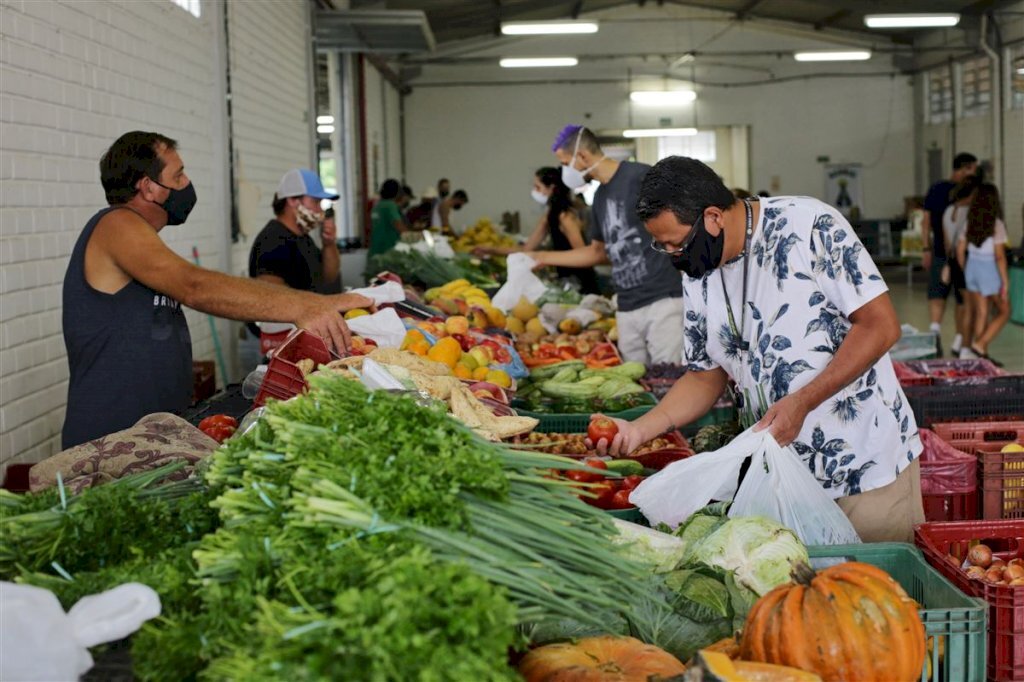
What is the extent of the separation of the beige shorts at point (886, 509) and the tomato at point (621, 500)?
564mm

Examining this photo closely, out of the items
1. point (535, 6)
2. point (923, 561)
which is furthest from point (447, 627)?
point (535, 6)

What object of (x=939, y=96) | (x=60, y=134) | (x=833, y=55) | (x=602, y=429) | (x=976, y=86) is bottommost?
(x=602, y=429)

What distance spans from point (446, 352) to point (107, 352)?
1.19m

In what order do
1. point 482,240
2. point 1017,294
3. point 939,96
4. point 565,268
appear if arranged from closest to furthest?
point 565,268
point 1017,294
point 482,240
point 939,96

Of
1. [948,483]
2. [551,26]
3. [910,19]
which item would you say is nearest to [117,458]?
[948,483]

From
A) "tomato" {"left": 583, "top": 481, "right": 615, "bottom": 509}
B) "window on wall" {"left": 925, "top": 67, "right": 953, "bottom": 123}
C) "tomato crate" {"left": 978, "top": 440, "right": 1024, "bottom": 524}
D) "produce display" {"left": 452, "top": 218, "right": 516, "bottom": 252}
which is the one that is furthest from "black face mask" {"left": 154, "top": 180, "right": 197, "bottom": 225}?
"window on wall" {"left": 925, "top": 67, "right": 953, "bottom": 123}

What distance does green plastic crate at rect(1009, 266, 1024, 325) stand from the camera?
13477mm

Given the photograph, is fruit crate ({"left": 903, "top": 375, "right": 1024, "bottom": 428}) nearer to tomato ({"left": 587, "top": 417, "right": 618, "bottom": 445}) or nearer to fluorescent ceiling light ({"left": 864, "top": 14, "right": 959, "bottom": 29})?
tomato ({"left": 587, "top": 417, "right": 618, "bottom": 445})

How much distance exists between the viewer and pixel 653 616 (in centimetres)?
208

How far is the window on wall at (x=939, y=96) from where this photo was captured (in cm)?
2325

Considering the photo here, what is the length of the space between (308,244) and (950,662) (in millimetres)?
4921

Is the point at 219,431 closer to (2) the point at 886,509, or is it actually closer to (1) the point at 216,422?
(1) the point at 216,422

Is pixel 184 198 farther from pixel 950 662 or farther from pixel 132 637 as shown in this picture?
pixel 950 662

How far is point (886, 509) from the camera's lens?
3.00 meters
